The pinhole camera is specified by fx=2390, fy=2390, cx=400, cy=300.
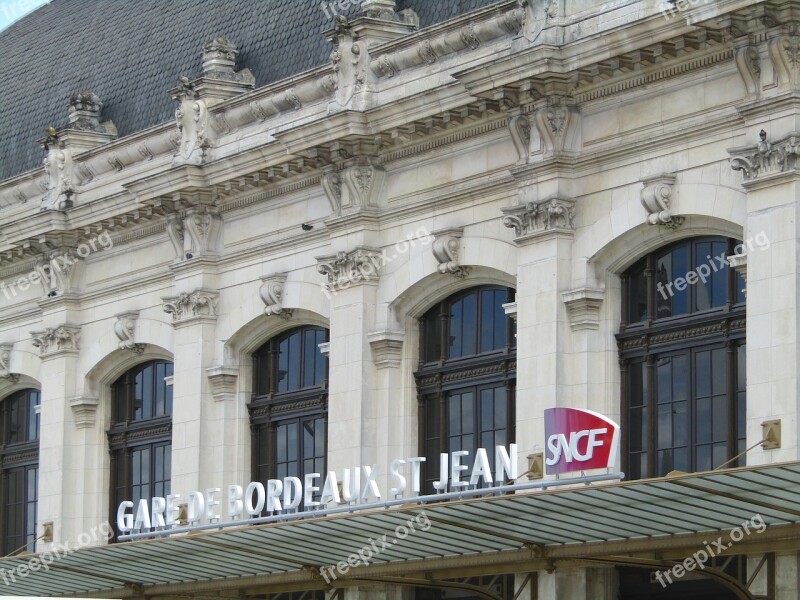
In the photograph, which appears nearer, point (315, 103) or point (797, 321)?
point (797, 321)

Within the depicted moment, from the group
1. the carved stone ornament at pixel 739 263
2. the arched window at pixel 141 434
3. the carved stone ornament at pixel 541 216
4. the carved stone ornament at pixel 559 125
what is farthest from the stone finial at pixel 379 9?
the carved stone ornament at pixel 739 263

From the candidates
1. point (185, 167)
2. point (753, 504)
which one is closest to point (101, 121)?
point (185, 167)

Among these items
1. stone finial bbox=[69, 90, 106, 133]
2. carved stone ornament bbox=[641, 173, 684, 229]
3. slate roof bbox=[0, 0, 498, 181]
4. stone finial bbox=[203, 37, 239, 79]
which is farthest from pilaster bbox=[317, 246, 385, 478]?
stone finial bbox=[69, 90, 106, 133]

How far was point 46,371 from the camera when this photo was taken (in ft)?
201

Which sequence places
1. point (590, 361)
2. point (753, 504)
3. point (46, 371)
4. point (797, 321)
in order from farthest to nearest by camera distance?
point (46, 371) < point (590, 361) < point (797, 321) < point (753, 504)

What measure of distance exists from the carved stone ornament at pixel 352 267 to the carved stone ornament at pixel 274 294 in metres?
2.05

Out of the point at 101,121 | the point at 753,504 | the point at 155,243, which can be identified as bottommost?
the point at 753,504

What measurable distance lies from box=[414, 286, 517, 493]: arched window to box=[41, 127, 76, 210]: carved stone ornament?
13.1m

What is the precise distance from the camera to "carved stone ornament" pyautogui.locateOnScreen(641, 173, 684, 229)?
Result: 146ft

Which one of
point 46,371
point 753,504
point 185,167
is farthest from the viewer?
point 46,371

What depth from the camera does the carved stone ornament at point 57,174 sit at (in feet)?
197

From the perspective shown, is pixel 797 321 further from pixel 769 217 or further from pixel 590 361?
pixel 590 361

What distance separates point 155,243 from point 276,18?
20.3 ft

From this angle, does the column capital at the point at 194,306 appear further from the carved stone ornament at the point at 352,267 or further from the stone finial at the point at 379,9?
the stone finial at the point at 379,9
